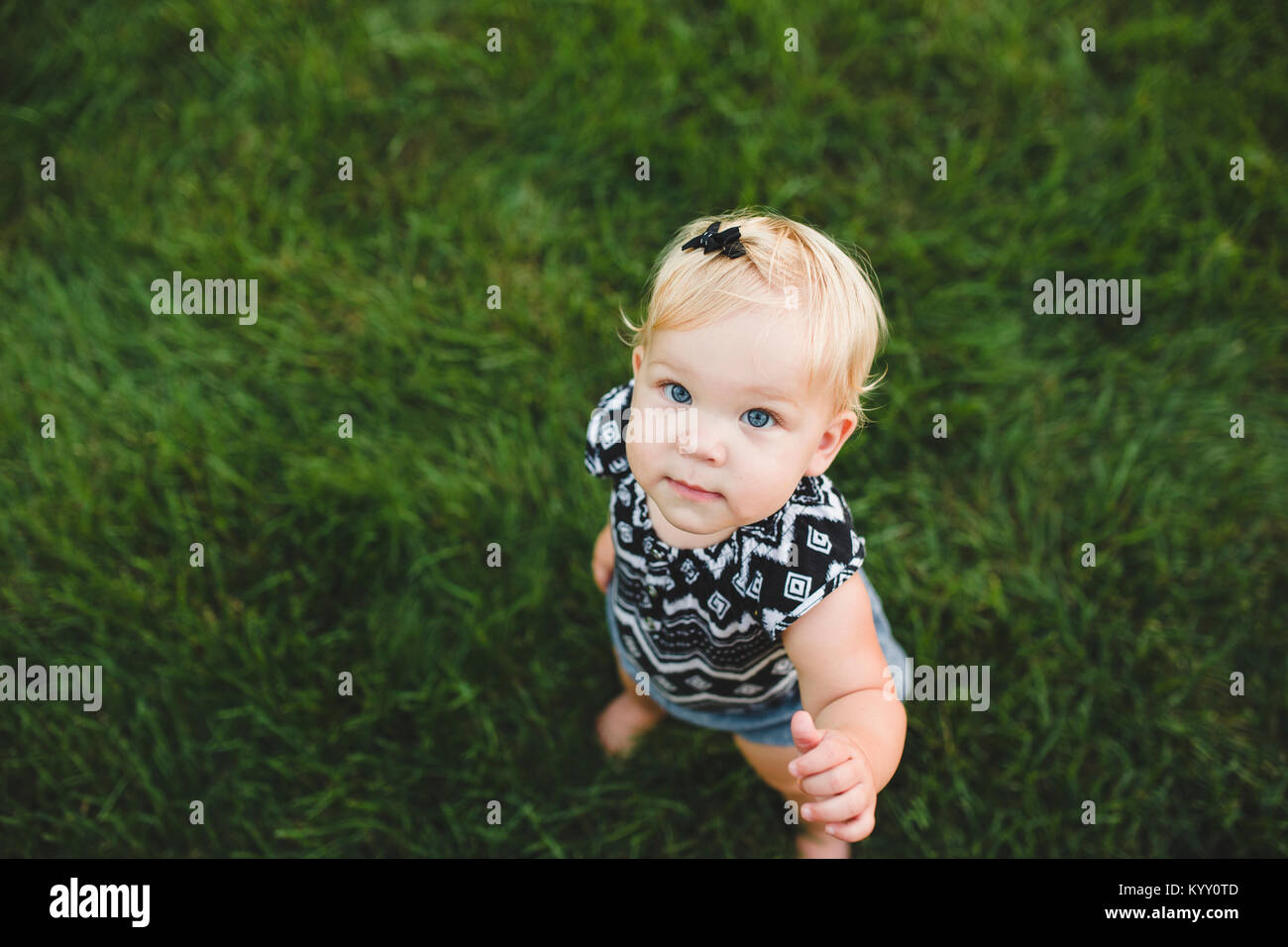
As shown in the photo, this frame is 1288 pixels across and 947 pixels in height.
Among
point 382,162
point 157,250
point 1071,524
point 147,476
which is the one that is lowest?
point 1071,524

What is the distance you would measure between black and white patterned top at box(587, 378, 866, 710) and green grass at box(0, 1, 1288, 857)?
573 mm

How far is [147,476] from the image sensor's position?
8.16 ft

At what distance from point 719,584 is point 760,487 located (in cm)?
30

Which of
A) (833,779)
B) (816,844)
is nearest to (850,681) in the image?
(833,779)

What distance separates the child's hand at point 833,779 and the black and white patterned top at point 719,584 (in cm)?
21

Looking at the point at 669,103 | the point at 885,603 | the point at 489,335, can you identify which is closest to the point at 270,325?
the point at 489,335

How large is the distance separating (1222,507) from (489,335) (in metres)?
2.15

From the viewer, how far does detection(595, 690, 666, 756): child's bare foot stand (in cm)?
228

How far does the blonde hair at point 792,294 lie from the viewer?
1.27 metres

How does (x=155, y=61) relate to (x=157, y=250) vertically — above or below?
above

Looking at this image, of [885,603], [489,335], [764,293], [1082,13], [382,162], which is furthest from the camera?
[1082,13]

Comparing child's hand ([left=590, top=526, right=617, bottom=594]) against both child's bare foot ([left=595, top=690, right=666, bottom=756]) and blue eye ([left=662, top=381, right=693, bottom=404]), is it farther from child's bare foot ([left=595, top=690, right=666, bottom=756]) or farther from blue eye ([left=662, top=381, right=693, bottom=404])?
blue eye ([left=662, top=381, right=693, bottom=404])
